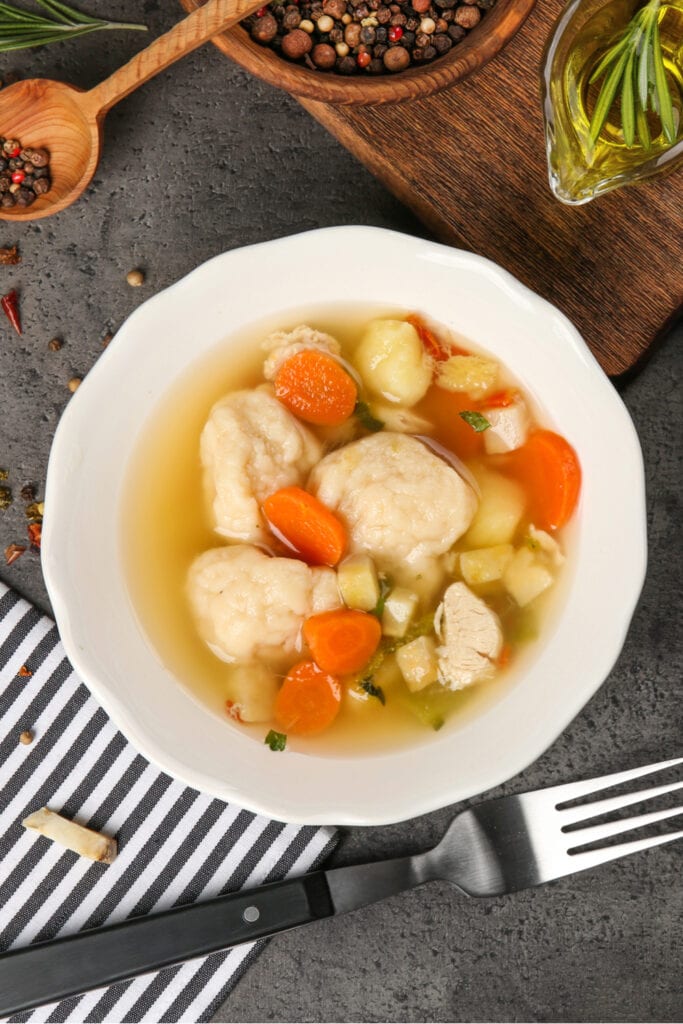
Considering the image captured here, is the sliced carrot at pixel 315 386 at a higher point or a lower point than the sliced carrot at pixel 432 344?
lower

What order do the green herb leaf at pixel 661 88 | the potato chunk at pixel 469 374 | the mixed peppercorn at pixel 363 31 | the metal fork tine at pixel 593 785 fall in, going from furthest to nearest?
1. the metal fork tine at pixel 593 785
2. the potato chunk at pixel 469 374
3. the mixed peppercorn at pixel 363 31
4. the green herb leaf at pixel 661 88

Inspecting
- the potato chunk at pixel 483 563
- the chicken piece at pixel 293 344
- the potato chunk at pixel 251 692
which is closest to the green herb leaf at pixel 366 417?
the chicken piece at pixel 293 344

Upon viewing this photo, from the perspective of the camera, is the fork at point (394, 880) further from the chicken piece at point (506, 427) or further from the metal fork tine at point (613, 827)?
the chicken piece at point (506, 427)

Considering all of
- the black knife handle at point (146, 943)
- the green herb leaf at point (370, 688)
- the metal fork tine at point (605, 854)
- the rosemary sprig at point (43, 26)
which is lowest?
the black knife handle at point (146, 943)

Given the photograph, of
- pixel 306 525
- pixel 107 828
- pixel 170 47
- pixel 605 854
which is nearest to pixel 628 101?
pixel 170 47

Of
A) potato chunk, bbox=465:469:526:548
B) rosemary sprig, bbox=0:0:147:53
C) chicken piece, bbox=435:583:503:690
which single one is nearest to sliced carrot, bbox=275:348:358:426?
potato chunk, bbox=465:469:526:548

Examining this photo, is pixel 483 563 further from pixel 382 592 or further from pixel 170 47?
pixel 170 47

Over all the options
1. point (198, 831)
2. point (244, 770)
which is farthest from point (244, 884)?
point (244, 770)

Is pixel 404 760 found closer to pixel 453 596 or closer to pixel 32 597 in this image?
pixel 453 596
